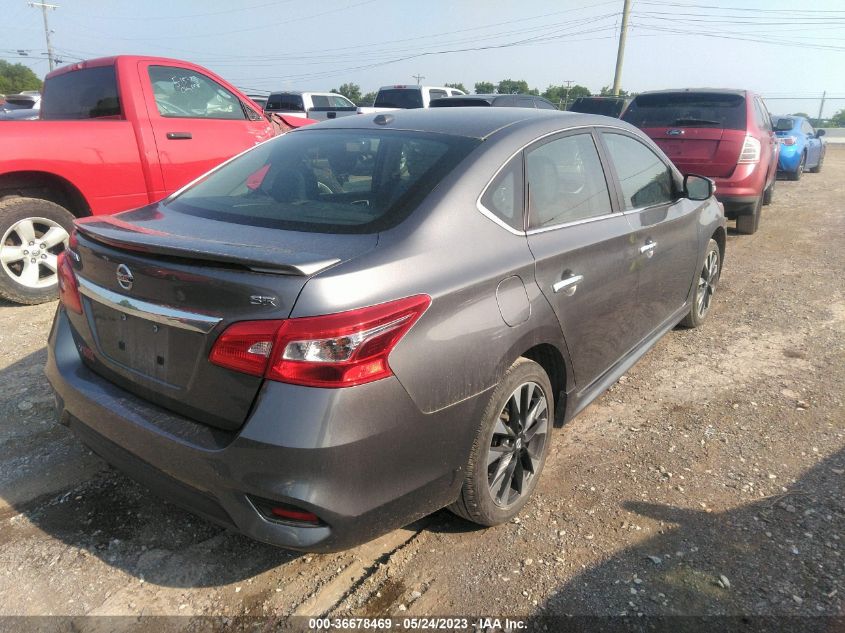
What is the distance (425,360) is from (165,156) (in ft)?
14.4

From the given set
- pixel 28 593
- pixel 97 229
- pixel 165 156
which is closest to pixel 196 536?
pixel 28 593

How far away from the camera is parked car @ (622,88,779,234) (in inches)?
288

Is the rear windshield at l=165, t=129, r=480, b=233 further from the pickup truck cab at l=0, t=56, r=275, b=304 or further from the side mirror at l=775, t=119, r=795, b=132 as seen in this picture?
the side mirror at l=775, t=119, r=795, b=132

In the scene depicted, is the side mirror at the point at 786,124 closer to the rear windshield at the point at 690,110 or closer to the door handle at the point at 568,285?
the rear windshield at the point at 690,110

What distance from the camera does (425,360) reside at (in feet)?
6.59

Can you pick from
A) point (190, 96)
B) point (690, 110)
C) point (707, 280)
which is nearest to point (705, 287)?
point (707, 280)

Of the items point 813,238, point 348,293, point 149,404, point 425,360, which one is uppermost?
point 348,293

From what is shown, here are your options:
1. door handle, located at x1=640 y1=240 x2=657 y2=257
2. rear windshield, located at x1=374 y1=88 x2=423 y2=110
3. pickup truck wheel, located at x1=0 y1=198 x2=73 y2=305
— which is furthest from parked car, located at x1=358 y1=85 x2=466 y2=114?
door handle, located at x1=640 y1=240 x2=657 y2=257

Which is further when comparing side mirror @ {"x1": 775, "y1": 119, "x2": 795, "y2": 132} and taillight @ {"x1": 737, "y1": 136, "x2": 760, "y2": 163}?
side mirror @ {"x1": 775, "y1": 119, "x2": 795, "y2": 132}

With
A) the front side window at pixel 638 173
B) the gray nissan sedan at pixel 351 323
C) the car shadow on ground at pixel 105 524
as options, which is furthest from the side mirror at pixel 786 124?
the car shadow on ground at pixel 105 524

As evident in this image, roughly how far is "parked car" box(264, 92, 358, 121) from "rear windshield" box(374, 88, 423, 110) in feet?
3.33

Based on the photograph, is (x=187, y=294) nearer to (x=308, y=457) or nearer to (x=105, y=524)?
(x=308, y=457)

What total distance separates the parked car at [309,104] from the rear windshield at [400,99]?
102cm

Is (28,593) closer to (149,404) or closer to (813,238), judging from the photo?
(149,404)
